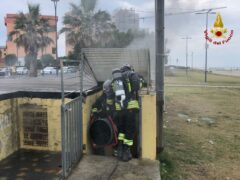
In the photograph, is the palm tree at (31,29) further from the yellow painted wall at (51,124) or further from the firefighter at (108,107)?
the firefighter at (108,107)

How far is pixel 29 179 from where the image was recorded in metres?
4.07

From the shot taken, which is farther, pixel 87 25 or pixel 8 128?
→ pixel 87 25

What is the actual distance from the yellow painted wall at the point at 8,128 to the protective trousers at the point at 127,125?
1773 mm

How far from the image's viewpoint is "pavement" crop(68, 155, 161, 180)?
4238 mm

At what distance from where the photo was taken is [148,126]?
486cm

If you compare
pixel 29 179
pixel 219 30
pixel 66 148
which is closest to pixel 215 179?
pixel 66 148

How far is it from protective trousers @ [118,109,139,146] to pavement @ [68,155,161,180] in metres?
0.36

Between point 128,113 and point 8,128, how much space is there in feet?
6.42

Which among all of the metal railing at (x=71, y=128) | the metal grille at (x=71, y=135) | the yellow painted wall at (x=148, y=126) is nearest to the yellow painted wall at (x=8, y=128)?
the metal railing at (x=71, y=128)

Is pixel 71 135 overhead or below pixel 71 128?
below

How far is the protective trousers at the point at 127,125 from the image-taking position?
185 inches

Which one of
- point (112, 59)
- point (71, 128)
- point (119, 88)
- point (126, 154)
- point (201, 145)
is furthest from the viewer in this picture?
point (201, 145)

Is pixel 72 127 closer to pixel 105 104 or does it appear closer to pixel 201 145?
pixel 105 104

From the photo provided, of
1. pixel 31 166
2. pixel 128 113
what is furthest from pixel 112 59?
pixel 31 166
